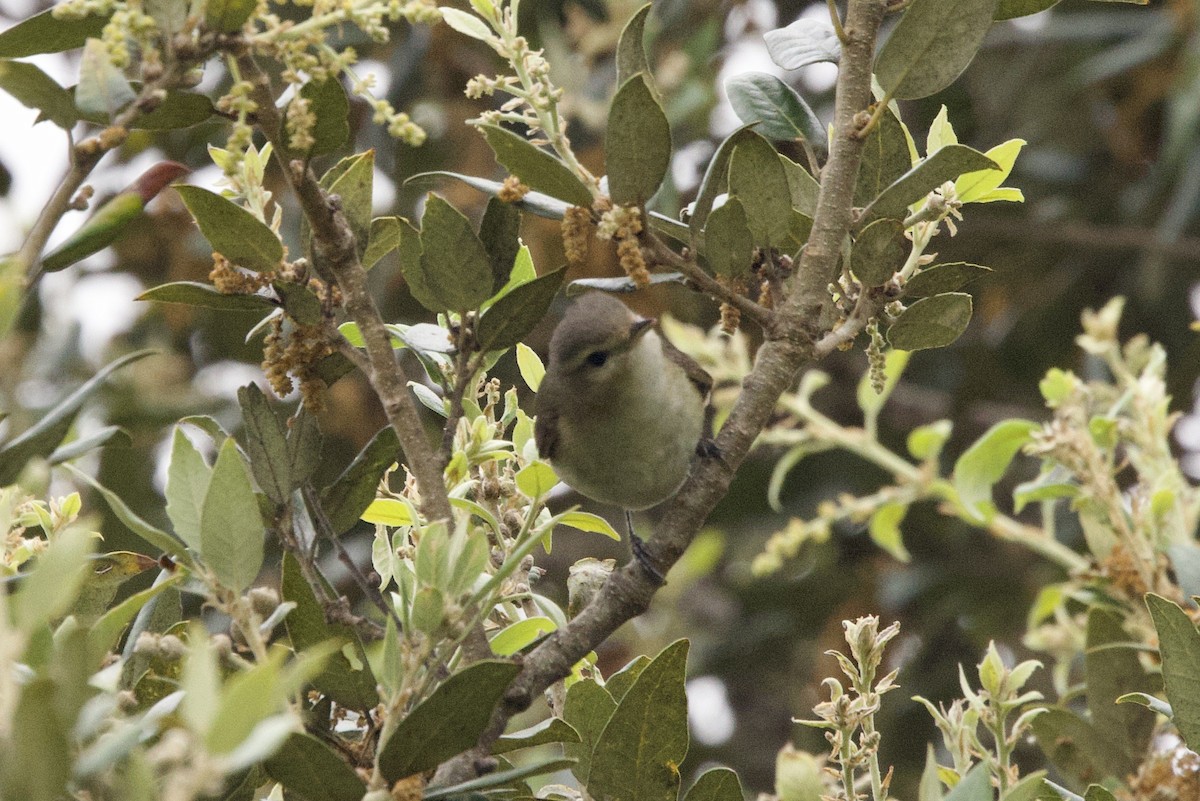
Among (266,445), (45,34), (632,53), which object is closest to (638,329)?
(632,53)

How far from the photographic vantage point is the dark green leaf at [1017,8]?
1.74 meters

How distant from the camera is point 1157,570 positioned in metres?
2.46

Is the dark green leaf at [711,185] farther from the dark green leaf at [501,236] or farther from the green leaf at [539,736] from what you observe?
the green leaf at [539,736]

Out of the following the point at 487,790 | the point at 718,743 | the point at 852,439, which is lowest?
the point at 718,743

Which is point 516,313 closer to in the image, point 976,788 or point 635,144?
point 635,144

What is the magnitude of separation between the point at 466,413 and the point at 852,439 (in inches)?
67.6

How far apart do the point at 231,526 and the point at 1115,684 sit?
1.57 meters

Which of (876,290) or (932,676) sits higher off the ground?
(876,290)

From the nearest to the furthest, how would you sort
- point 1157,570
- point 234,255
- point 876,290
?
point 234,255
point 876,290
point 1157,570

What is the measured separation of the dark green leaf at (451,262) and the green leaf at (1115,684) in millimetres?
1276

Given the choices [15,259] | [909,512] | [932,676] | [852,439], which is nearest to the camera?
[15,259]

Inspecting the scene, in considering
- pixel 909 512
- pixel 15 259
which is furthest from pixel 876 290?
pixel 909 512

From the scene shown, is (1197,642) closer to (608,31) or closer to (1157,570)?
(1157,570)

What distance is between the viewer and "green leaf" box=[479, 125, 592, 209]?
1.60 m
